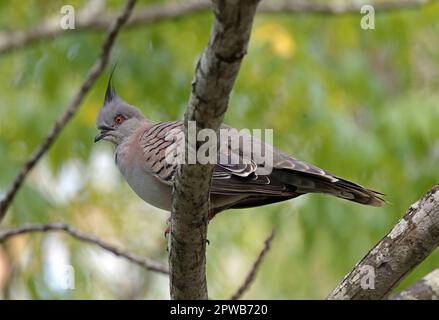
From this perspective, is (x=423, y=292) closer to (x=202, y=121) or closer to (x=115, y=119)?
(x=202, y=121)

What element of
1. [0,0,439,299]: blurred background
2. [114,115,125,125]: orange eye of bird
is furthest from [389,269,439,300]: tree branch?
[0,0,439,299]: blurred background

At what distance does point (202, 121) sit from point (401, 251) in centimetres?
111

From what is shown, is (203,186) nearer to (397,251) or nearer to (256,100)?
(397,251)

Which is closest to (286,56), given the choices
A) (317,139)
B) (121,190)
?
(317,139)

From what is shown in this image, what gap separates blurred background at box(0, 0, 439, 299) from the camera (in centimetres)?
690

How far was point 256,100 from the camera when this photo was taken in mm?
7133

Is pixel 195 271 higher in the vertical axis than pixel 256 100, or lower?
lower

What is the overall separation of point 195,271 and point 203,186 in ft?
1.85

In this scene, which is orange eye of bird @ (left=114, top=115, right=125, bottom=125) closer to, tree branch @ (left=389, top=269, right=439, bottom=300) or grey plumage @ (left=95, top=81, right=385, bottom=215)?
grey plumage @ (left=95, top=81, right=385, bottom=215)

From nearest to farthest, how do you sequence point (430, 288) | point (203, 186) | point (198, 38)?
point (203, 186) → point (430, 288) → point (198, 38)

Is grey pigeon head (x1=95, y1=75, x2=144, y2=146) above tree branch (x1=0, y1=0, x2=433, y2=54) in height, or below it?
below

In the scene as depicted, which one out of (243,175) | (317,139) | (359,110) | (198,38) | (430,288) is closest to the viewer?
(430,288)

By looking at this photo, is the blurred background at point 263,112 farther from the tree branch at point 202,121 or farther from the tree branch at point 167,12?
the tree branch at point 202,121

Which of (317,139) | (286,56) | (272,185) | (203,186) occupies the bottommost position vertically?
(203,186)
